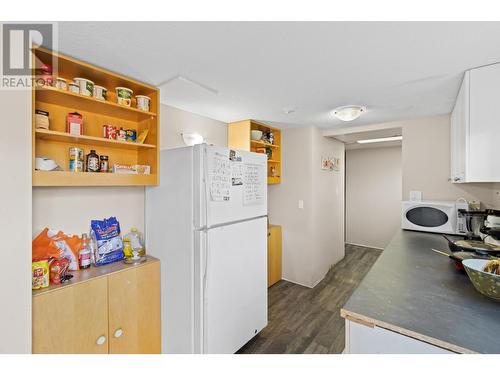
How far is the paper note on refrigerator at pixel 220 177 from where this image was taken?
1601mm

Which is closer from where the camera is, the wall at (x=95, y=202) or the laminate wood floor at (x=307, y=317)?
the wall at (x=95, y=202)

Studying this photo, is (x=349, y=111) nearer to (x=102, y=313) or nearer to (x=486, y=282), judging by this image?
(x=486, y=282)

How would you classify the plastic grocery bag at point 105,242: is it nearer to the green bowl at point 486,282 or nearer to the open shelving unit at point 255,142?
the open shelving unit at point 255,142

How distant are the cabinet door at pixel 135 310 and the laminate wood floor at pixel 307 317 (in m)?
0.76

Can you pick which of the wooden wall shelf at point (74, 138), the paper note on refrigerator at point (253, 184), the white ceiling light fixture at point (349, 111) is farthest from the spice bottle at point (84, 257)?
the white ceiling light fixture at point (349, 111)

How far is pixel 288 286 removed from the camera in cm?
307

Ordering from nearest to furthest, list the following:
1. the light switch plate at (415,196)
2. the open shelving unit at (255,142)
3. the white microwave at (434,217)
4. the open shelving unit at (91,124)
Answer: the open shelving unit at (91,124) → the white microwave at (434,217) → the light switch plate at (415,196) → the open shelving unit at (255,142)

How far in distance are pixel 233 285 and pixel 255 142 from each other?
5.82ft

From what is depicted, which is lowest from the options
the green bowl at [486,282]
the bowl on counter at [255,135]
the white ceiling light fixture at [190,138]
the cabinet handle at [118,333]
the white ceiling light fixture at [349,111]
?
the cabinet handle at [118,333]

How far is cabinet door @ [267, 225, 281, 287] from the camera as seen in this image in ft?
10.0

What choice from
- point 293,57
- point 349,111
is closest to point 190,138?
point 293,57

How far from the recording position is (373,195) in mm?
4613
